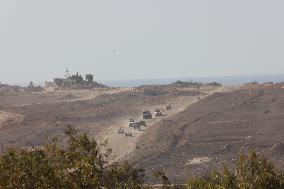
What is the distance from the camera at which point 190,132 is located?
7906 centimetres

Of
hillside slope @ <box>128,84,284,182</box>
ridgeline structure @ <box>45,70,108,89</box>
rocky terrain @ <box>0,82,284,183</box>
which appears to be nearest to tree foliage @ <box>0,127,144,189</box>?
rocky terrain @ <box>0,82,284,183</box>

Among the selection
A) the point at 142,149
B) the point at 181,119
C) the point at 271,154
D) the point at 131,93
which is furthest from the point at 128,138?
the point at 131,93

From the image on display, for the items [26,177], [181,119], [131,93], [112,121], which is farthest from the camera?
[131,93]

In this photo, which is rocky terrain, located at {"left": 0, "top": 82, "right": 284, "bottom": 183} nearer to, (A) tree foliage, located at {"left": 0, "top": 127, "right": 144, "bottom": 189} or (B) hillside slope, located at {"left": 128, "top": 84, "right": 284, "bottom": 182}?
(B) hillside slope, located at {"left": 128, "top": 84, "right": 284, "bottom": 182}

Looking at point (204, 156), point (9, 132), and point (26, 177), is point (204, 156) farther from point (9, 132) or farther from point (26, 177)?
point (26, 177)

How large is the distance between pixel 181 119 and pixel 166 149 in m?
23.8

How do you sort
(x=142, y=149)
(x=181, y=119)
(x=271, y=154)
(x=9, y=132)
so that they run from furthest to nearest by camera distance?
(x=181, y=119), (x=9, y=132), (x=142, y=149), (x=271, y=154)

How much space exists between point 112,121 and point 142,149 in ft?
95.4

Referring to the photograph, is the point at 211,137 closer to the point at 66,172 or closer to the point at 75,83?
the point at 66,172

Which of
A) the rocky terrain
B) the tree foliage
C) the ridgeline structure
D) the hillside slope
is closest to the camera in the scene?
the tree foliage

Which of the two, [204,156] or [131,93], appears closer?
[204,156]

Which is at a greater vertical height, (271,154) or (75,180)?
(75,180)

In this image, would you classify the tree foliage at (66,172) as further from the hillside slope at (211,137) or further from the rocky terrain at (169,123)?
the hillside slope at (211,137)

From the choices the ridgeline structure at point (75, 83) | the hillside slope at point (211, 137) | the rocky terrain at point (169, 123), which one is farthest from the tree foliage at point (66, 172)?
the ridgeline structure at point (75, 83)
